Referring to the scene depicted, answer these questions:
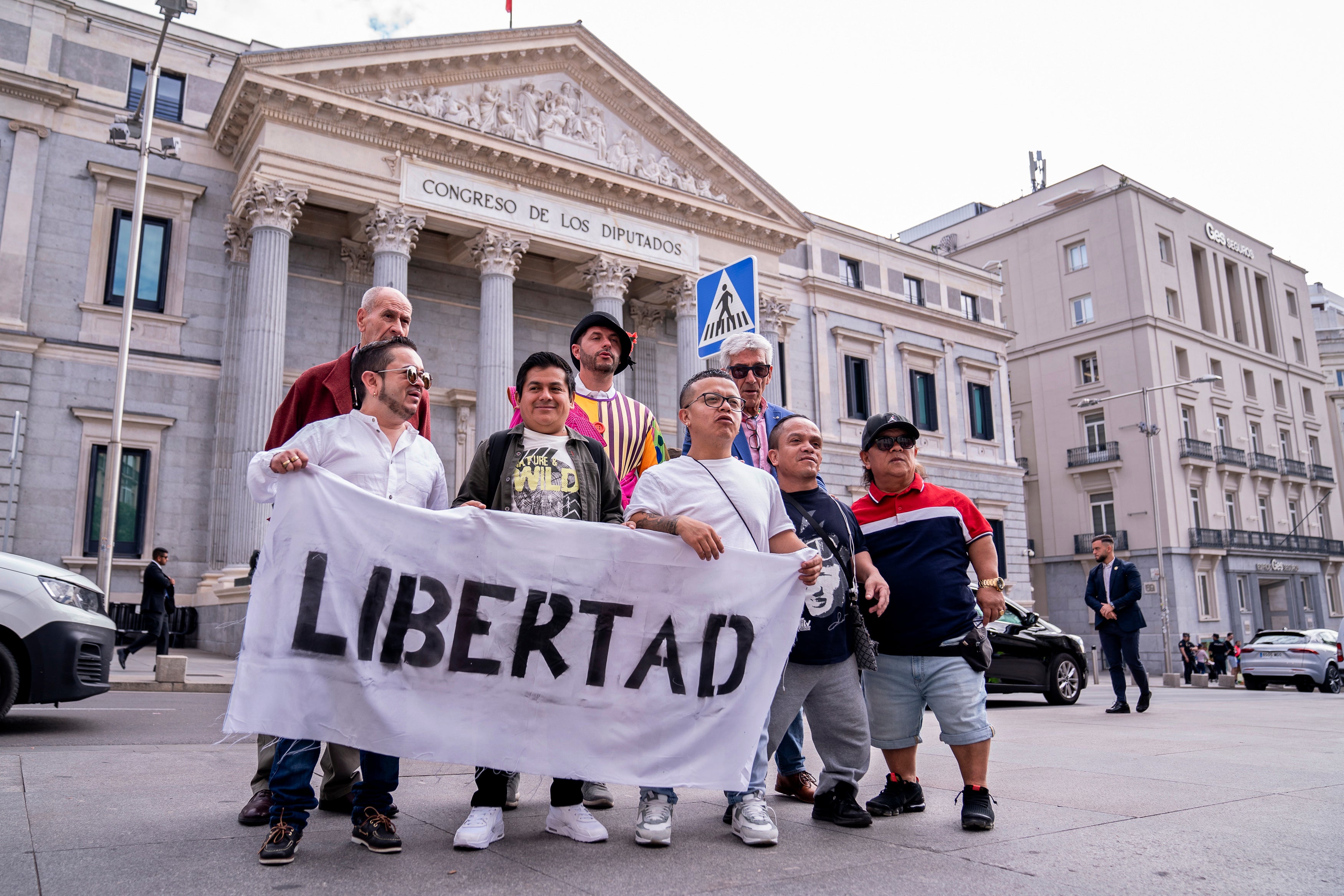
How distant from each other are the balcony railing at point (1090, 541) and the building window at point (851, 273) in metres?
17.0

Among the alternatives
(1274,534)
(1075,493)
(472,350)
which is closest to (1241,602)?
(1274,534)

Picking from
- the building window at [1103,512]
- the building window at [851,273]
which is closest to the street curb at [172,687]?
the building window at [851,273]

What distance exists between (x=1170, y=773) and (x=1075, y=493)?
42378 millimetres

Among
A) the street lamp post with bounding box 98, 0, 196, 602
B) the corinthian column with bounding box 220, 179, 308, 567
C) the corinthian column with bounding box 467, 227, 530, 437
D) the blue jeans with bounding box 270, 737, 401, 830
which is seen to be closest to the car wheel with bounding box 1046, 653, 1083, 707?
the blue jeans with bounding box 270, 737, 401, 830

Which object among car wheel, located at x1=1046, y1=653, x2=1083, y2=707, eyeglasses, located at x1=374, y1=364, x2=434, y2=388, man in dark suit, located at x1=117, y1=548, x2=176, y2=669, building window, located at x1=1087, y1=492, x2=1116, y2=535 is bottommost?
car wheel, located at x1=1046, y1=653, x2=1083, y2=707

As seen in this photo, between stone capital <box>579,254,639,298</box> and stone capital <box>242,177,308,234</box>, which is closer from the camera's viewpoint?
stone capital <box>242,177,308,234</box>

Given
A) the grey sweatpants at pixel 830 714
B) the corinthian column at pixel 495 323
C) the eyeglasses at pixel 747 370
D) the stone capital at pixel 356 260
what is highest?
the stone capital at pixel 356 260

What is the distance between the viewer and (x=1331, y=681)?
20.5 m

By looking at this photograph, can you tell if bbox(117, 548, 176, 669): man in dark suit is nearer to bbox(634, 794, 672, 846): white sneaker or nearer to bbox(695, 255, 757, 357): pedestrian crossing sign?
bbox(695, 255, 757, 357): pedestrian crossing sign

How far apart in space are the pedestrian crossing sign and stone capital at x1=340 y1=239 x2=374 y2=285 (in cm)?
1718

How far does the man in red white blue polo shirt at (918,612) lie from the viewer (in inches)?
167

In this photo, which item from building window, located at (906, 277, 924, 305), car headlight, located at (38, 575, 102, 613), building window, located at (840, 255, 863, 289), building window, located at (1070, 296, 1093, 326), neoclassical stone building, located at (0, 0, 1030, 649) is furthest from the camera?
building window, located at (1070, 296, 1093, 326)

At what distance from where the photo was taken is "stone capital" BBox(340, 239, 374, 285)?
77.0 ft

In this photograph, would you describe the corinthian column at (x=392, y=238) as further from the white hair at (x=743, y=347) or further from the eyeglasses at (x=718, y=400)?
the eyeglasses at (x=718, y=400)
